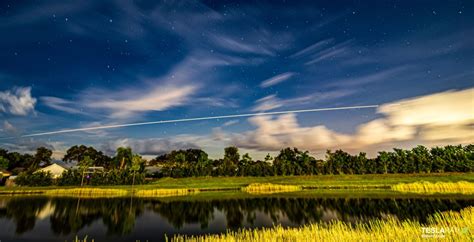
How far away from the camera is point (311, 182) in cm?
6019

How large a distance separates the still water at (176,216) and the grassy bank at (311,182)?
19.8m

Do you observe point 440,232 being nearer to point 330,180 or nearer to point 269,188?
point 269,188

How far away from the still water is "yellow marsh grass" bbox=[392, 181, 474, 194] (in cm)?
1007

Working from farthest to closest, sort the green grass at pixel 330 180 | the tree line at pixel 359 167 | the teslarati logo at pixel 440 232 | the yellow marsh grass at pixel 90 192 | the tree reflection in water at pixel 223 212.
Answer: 1. the tree line at pixel 359 167
2. the green grass at pixel 330 180
3. the yellow marsh grass at pixel 90 192
4. the tree reflection in water at pixel 223 212
5. the teslarati logo at pixel 440 232

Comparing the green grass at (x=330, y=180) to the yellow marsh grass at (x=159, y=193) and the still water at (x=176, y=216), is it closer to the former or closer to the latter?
the yellow marsh grass at (x=159, y=193)

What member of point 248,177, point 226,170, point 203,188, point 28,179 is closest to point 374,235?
point 203,188

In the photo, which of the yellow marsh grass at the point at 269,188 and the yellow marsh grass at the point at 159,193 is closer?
the yellow marsh grass at the point at 159,193

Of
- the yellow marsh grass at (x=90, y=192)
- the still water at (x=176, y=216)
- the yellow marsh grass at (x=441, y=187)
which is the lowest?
the still water at (x=176, y=216)

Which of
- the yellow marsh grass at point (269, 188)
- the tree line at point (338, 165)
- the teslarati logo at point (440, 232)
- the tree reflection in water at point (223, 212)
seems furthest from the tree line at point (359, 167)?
the teslarati logo at point (440, 232)

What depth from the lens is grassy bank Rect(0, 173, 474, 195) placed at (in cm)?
5266

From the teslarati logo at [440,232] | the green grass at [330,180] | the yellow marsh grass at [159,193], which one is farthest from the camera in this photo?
the green grass at [330,180]

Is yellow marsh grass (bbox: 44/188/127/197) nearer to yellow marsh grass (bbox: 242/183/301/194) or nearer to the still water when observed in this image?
the still water

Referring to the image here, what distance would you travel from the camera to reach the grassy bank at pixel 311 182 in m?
52.7

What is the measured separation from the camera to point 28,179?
6247cm
